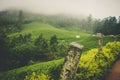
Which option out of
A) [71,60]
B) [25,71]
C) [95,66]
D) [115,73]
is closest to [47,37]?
[25,71]

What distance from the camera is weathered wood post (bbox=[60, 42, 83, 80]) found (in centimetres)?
276

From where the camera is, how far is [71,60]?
110 inches

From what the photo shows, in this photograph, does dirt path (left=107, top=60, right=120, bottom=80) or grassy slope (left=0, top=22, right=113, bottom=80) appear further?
grassy slope (left=0, top=22, right=113, bottom=80)

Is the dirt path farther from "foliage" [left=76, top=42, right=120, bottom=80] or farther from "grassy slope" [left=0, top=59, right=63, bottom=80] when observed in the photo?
"grassy slope" [left=0, top=59, right=63, bottom=80]

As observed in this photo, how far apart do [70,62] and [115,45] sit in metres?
6.91

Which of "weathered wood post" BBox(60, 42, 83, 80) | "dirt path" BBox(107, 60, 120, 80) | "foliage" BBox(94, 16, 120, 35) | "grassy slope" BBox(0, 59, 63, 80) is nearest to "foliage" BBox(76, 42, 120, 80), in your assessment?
"dirt path" BBox(107, 60, 120, 80)


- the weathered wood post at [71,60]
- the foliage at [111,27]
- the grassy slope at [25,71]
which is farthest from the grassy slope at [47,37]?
the weathered wood post at [71,60]

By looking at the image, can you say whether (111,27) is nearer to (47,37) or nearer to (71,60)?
(47,37)

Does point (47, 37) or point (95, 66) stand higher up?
point (95, 66)

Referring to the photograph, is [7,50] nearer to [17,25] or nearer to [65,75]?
[65,75]

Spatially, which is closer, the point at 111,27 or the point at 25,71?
the point at 25,71

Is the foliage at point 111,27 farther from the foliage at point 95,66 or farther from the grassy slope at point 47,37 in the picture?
the foliage at point 95,66

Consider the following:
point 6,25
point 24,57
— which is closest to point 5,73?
point 24,57

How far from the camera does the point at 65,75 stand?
2.83m
